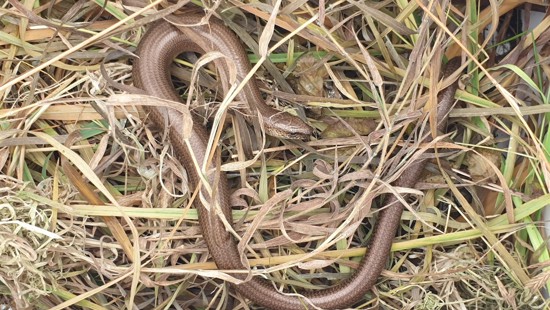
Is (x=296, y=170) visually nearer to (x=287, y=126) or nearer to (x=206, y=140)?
(x=287, y=126)

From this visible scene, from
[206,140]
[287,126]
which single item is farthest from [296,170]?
[206,140]

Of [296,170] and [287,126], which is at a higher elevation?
[287,126]

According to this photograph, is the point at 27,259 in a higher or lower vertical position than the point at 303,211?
lower

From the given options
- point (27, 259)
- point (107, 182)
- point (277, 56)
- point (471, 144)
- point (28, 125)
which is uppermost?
point (277, 56)

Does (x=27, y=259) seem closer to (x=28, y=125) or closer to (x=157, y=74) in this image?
(x=28, y=125)

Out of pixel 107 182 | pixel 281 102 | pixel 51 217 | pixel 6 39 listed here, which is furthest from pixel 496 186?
pixel 6 39
